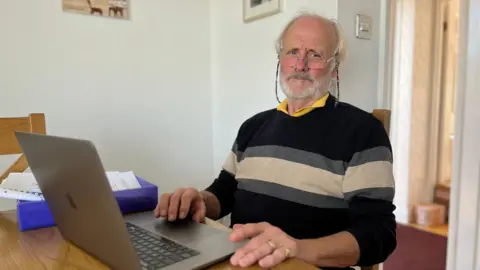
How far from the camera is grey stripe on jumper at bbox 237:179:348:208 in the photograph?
1057mm

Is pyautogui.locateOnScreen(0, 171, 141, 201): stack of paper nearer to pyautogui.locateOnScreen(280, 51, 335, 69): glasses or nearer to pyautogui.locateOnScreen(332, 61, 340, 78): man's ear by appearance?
pyautogui.locateOnScreen(280, 51, 335, 69): glasses

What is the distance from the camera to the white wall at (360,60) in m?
1.59

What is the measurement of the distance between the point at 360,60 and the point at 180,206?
1.09 m

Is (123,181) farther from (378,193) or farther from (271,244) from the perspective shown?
(378,193)

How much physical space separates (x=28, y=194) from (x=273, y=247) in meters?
0.55

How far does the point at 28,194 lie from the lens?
2.83 ft

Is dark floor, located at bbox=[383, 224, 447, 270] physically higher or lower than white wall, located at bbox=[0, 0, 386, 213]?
lower

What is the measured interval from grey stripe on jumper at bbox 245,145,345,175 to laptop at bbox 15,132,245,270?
0.39 m

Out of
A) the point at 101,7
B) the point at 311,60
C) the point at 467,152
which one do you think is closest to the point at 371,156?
the point at 311,60

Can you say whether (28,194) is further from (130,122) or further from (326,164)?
(130,122)

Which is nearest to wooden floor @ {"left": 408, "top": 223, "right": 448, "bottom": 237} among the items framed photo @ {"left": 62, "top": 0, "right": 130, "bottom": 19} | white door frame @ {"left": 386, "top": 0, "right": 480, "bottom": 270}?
white door frame @ {"left": 386, "top": 0, "right": 480, "bottom": 270}

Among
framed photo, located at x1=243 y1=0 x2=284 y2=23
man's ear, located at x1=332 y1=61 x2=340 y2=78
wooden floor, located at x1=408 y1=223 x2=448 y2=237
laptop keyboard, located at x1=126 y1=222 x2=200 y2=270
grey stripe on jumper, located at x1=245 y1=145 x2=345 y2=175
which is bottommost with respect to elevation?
wooden floor, located at x1=408 y1=223 x2=448 y2=237

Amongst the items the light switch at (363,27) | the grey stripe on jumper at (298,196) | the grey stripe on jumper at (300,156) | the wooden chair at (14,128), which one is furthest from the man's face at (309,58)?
the wooden chair at (14,128)

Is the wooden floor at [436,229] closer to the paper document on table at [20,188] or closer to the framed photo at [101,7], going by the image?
the framed photo at [101,7]
